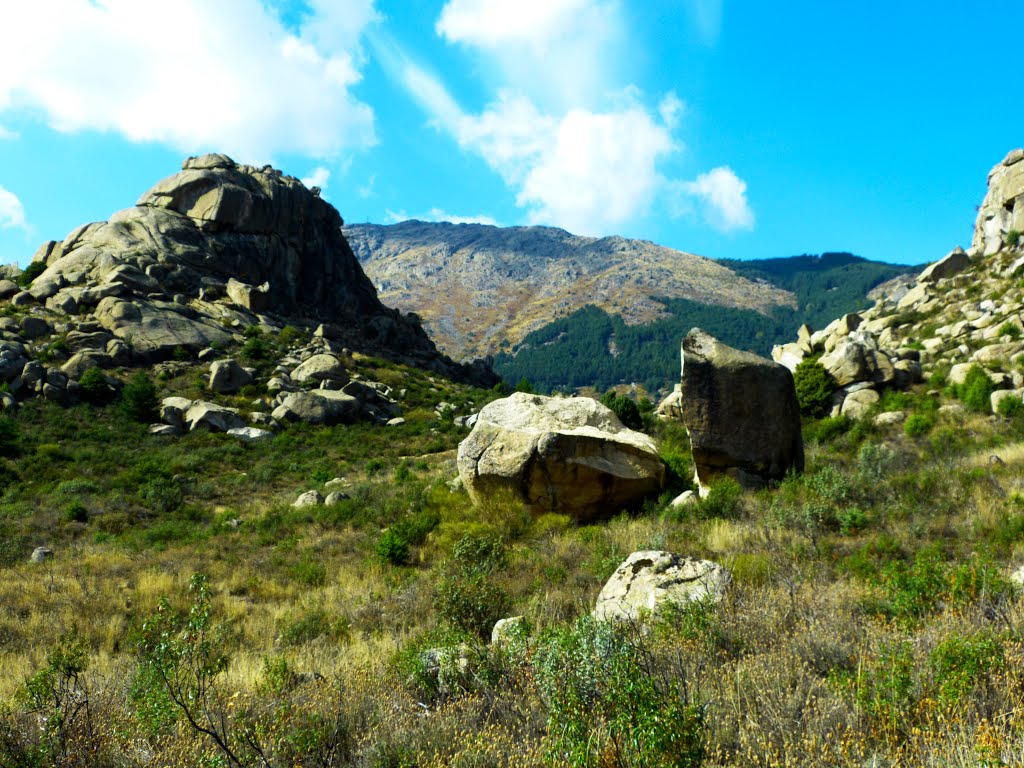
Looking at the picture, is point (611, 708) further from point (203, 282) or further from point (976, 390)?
point (203, 282)

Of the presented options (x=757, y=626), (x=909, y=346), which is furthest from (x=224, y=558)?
(x=909, y=346)

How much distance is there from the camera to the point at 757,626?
4.95 meters

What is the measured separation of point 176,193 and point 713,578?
53.9 metres

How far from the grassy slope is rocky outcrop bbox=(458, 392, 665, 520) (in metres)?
0.56

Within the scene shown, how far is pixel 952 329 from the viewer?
2402 centimetres

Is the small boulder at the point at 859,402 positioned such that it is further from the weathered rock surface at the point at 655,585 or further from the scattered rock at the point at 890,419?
the weathered rock surface at the point at 655,585

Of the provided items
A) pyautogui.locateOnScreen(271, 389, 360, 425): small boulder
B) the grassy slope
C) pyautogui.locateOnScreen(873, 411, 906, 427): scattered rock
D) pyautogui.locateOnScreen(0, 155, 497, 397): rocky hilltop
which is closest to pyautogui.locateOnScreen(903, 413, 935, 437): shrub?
the grassy slope

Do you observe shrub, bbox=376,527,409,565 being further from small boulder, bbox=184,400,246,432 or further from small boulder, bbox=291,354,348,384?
small boulder, bbox=291,354,348,384

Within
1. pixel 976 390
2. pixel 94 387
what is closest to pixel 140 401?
pixel 94 387

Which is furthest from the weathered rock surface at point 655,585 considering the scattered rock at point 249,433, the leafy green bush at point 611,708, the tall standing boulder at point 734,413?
the scattered rock at point 249,433

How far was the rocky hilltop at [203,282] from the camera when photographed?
33906 millimetres

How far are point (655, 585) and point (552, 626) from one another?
4.39 ft

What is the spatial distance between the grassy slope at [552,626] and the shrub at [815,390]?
158 inches

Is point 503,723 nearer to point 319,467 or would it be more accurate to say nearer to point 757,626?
point 757,626
